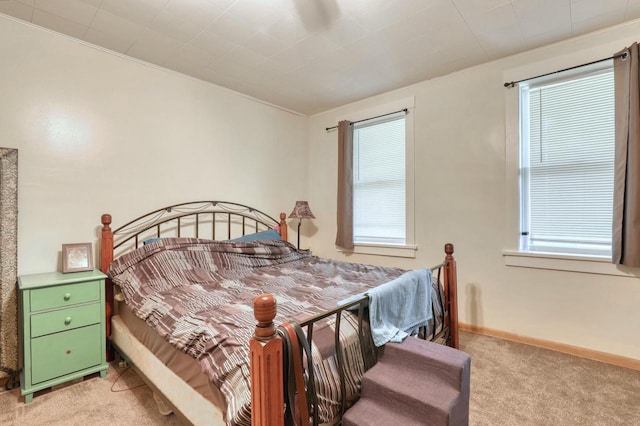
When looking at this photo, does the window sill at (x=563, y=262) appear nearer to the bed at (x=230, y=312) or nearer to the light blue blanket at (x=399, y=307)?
the bed at (x=230, y=312)

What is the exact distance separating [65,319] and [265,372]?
1861mm

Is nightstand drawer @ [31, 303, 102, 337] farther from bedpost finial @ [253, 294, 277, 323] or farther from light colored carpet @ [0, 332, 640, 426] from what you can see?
bedpost finial @ [253, 294, 277, 323]

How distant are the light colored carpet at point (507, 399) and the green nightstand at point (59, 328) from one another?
0.42 feet

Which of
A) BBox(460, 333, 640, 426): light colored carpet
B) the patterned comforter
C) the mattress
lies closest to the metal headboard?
the patterned comforter

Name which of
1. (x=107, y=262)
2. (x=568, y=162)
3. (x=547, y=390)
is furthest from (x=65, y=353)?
(x=568, y=162)

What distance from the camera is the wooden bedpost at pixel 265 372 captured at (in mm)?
937

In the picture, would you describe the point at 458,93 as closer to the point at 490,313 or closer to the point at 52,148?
the point at 490,313

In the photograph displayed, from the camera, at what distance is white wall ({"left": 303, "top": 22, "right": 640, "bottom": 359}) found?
2.36 meters

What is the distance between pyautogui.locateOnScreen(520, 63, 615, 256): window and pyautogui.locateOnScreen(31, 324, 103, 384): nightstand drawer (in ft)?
11.4

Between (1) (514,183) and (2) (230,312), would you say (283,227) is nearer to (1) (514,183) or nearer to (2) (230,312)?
(2) (230,312)

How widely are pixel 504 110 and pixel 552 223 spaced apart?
107 cm

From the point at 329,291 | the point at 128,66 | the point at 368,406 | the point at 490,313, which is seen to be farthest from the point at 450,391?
the point at 128,66

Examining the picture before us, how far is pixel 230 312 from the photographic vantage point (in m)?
1.58

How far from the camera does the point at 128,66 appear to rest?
2.70 meters
